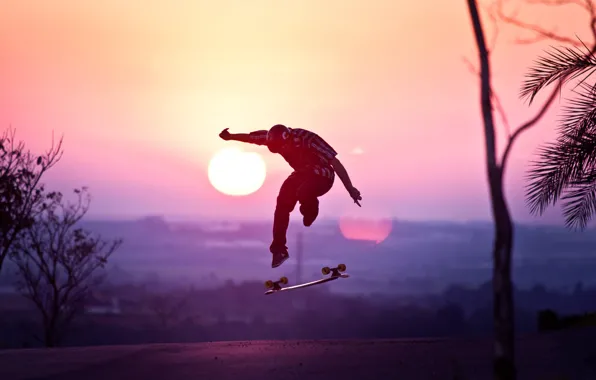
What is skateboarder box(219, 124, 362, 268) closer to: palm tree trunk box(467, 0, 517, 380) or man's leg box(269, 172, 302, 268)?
man's leg box(269, 172, 302, 268)

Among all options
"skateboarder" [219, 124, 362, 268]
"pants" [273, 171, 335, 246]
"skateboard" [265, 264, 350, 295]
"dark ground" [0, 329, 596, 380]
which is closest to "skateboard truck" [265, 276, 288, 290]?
"skateboard" [265, 264, 350, 295]

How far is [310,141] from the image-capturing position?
14.9 meters

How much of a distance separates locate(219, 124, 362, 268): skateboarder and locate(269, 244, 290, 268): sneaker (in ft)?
2.78

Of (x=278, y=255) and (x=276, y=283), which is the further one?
(x=276, y=283)

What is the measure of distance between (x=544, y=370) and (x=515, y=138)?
4492 mm

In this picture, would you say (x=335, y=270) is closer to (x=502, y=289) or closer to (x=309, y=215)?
(x=309, y=215)

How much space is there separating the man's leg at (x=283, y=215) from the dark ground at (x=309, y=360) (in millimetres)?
1711

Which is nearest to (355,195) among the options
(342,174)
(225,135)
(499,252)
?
(342,174)

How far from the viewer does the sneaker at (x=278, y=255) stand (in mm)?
16562

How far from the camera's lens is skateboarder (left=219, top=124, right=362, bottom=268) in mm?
14875

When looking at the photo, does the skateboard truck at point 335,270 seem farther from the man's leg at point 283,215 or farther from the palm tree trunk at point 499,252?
the palm tree trunk at point 499,252

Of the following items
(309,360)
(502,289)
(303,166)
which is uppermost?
(303,166)

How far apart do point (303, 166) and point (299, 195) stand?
0.51 m

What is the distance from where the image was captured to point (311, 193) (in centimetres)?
1534
